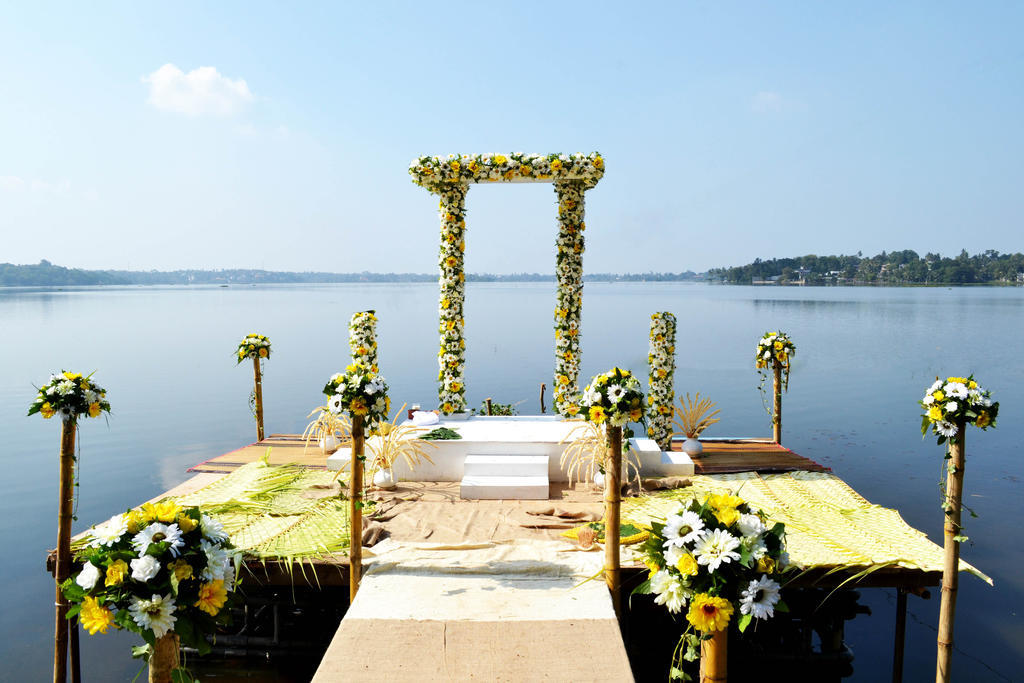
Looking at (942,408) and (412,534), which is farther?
(412,534)

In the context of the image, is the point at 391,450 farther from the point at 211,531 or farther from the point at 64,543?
the point at 211,531

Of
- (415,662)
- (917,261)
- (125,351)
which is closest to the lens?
(415,662)

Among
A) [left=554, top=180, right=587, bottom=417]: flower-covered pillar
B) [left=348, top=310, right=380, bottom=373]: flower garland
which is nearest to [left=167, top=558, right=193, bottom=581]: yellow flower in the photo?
[left=554, top=180, right=587, bottom=417]: flower-covered pillar

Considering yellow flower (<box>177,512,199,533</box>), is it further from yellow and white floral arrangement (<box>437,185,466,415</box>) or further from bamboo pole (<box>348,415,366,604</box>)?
yellow and white floral arrangement (<box>437,185,466,415</box>)

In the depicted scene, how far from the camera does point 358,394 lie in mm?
5066

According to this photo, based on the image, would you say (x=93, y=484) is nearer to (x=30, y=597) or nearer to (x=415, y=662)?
(x=30, y=597)

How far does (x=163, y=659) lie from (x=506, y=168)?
781 centimetres

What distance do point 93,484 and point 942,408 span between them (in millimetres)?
14935

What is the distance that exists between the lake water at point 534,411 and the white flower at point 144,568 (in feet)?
16.2

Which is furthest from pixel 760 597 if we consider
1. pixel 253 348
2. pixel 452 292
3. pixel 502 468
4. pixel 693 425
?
pixel 253 348

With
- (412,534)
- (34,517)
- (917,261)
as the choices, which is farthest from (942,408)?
(917,261)

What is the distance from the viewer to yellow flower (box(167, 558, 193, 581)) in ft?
10.8

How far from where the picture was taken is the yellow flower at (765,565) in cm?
341

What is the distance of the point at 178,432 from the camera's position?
1709 centimetres
